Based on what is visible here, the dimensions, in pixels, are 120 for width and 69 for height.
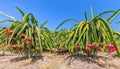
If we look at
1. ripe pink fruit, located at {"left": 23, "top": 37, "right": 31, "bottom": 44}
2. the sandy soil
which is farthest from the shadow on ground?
ripe pink fruit, located at {"left": 23, "top": 37, "right": 31, "bottom": 44}

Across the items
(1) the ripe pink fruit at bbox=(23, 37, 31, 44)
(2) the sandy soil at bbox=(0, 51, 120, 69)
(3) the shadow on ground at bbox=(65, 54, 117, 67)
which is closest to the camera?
(2) the sandy soil at bbox=(0, 51, 120, 69)

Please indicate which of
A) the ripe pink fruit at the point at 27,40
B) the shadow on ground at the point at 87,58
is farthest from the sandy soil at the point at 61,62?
the ripe pink fruit at the point at 27,40

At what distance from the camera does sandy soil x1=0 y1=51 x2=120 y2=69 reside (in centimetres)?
659

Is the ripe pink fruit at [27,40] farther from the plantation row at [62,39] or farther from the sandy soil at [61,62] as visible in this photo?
the sandy soil at [61,62]

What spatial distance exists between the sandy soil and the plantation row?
185 mm

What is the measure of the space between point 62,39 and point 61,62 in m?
1.28

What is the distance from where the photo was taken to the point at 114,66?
6.72 metres

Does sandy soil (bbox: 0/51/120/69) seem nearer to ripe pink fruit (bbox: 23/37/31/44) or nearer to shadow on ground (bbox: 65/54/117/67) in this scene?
shadow on ground (bbox: 65/54/117/67)

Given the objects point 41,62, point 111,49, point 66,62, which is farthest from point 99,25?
point 41,62

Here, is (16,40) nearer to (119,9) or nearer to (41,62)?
(41,62)

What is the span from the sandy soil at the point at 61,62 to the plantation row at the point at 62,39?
0.18 m

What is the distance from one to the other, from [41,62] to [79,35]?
1157 mm

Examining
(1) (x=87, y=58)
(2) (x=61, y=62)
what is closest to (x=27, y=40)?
(2) (x=61, y=62)

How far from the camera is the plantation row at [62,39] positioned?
700 centimetres
